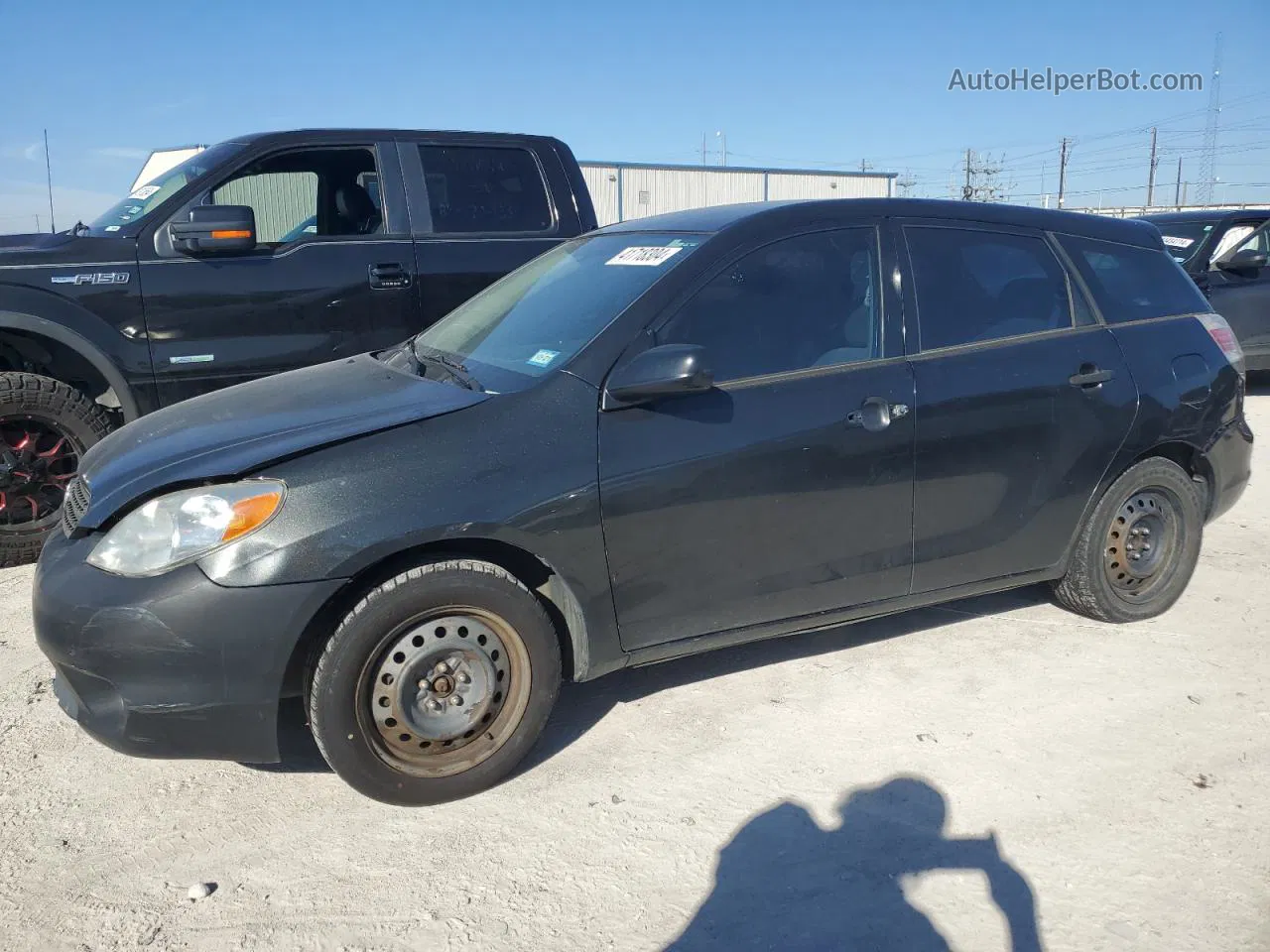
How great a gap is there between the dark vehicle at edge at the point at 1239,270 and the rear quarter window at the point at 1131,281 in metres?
6.11

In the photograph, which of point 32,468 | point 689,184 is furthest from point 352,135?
point 689,184

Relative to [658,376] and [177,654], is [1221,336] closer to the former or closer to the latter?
[658,376]

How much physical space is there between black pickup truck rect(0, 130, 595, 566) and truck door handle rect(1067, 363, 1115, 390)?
315cm

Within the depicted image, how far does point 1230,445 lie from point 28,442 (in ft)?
18.3

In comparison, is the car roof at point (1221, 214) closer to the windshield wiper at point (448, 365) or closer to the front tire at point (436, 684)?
the windshield wiper at point (448, 365)

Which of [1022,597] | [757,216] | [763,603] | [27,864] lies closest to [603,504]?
[763,603]

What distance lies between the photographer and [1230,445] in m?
4.40

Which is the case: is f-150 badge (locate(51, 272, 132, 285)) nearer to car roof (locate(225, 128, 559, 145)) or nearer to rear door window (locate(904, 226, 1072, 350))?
car roof (locate(225, 128, 559, 145))

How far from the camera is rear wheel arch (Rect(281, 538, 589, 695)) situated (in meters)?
2.84

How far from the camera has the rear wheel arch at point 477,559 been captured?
284 cm

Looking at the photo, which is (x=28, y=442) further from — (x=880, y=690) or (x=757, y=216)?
(x=880, y=690)

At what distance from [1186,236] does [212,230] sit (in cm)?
917

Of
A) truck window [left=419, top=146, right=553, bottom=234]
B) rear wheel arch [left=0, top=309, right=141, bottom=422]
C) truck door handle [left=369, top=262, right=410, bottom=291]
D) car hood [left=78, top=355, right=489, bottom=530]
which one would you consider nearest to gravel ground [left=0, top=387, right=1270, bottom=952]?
car hood [left=78, top=355, right=489, bottom=530]

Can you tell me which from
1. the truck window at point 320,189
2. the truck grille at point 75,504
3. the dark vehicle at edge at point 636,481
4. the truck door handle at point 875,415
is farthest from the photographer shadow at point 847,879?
the truck window at point 320,189
